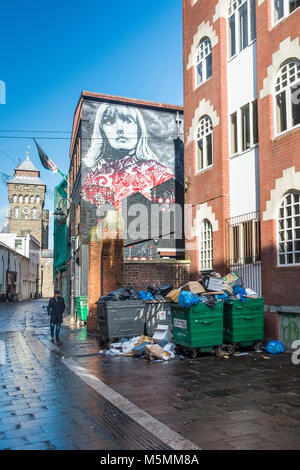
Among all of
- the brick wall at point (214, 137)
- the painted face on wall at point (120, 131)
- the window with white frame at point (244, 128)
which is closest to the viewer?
the window with white frame at point (244, 128)

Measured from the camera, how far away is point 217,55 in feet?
44.5

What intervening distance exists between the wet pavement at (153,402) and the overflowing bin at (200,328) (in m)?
0.32

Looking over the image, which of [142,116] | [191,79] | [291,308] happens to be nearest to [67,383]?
[291,308]

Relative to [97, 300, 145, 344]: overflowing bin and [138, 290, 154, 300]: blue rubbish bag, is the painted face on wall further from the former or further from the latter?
[97, 300, 145, 344]: overflowing bin

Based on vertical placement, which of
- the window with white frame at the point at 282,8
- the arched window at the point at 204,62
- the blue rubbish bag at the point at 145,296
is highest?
the arched window at the point at 204,62

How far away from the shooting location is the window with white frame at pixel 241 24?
486 inches

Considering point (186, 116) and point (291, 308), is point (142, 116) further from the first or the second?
point (291, 308)

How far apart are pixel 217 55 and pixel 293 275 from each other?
773cm

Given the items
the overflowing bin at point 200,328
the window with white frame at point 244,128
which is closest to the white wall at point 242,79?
the window with white frame at point 244,128

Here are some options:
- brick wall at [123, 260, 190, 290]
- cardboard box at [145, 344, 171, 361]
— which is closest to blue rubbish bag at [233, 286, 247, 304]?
cardboard box at [145, 344, 171, 361]

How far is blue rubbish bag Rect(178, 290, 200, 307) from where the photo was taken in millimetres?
9211

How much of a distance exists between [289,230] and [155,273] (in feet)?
18.8

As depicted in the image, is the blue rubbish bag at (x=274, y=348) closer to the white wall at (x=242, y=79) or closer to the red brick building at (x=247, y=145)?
the red brick building at (x=247, y=145)

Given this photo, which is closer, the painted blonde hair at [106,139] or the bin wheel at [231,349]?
the bin wheel at [231,349]
